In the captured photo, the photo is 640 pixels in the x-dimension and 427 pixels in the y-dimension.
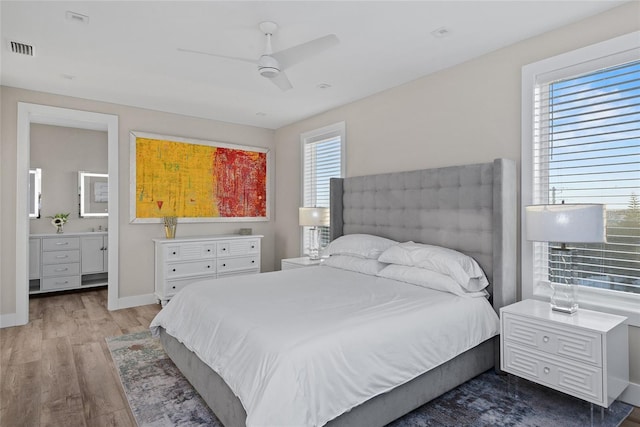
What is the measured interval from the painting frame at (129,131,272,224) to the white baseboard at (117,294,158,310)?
1.01 metres

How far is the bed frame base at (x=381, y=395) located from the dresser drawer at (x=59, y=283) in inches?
148

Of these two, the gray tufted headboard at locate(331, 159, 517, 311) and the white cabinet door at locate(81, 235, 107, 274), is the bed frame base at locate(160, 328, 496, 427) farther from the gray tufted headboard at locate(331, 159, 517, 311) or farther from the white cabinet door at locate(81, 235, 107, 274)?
the white cabinet door at locate(81, 235, 107, 274)

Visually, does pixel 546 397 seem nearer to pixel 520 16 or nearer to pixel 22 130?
pixel 520 16

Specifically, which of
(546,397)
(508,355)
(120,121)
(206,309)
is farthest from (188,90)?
(546,397)

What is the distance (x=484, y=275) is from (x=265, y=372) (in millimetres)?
2008

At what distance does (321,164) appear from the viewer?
16.9 ft

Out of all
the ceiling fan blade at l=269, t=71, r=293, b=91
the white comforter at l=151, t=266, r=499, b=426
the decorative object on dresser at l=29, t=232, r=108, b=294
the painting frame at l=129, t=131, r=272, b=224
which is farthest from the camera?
the decorative object on dresser at l=29, t=232, r=108, b=294

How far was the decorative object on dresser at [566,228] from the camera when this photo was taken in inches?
85.7

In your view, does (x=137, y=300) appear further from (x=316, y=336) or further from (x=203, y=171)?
(x=316, y=336)

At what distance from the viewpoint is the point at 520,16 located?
2557 millimetres

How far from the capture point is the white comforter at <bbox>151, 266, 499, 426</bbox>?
5.33ft

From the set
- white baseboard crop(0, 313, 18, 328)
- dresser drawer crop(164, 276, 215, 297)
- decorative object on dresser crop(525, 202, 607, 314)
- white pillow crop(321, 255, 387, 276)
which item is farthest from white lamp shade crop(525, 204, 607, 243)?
white baseboard crop(0, 313, 18, 328)

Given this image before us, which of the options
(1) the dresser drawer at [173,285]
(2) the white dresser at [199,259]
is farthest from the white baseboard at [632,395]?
(1) the dresser drawer at [173,285]

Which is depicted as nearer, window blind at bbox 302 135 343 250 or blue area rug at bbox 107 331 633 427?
blue area rug at bbox 107 331 633 427
